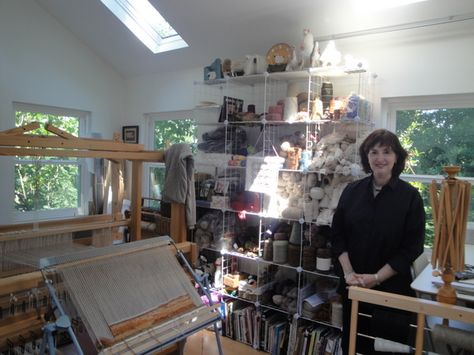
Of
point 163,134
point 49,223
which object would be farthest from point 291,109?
point 163,134

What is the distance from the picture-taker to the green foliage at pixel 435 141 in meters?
2.42

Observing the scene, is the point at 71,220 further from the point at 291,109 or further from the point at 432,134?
the point at 432,134

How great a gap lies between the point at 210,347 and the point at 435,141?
84.8 inches

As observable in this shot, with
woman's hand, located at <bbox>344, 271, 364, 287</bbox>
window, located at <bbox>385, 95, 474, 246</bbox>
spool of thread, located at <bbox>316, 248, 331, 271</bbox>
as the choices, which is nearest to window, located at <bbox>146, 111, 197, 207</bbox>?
spool of thread, located at <bbox>316, 248, 331, 271</bbox>

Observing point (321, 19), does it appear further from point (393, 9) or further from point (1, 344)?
point (1, 344)

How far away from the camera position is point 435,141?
2.53 meters

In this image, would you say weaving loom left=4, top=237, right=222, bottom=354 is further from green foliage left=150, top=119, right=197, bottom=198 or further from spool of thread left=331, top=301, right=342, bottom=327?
green foliage left=150, top=119, right=197, bottom=198

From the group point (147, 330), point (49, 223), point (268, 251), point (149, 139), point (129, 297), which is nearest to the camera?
point (147, 330)

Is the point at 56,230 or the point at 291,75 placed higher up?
the point at 291,75

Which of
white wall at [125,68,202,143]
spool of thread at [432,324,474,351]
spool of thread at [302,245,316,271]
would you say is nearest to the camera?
spool of thread at [432,324,474,351]

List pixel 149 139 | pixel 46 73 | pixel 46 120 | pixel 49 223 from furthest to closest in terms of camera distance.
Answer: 1. pixel 149 139
2. pixel 46 120
3. pixel 46 73
4. pixel 49 223

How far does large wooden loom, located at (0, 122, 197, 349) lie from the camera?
144 centimetres

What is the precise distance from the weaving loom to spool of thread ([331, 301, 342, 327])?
1103 millimetres

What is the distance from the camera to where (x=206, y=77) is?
3111mm
